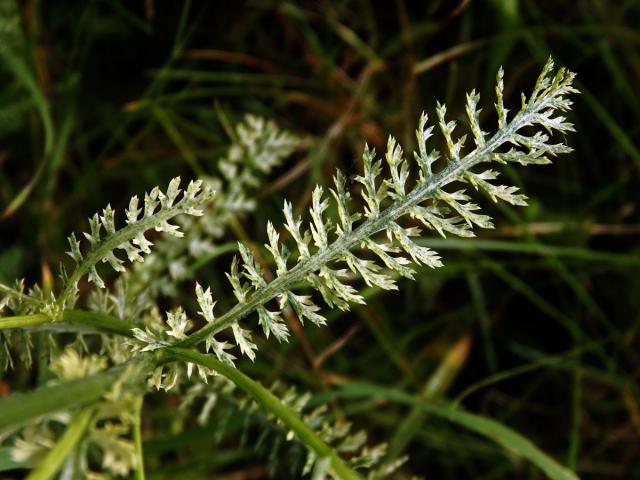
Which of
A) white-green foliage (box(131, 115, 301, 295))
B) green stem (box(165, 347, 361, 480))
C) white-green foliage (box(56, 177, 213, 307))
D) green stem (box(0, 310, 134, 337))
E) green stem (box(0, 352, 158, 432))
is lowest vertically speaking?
green stem (box(165, 347, 361, 480))

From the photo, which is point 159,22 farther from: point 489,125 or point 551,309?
point 551,309

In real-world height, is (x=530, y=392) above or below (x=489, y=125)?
below

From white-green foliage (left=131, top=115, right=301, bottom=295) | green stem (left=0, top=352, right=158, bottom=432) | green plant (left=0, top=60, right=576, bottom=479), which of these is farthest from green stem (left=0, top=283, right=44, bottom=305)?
white-green foliage (left=131, top=115, right=301, bottom=295)

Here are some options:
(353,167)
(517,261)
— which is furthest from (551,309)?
(353,167)

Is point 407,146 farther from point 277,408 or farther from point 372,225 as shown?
point 277,408

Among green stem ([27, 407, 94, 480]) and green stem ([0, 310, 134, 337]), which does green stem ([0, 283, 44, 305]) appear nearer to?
green stem ([0, 310, 134, 337])
